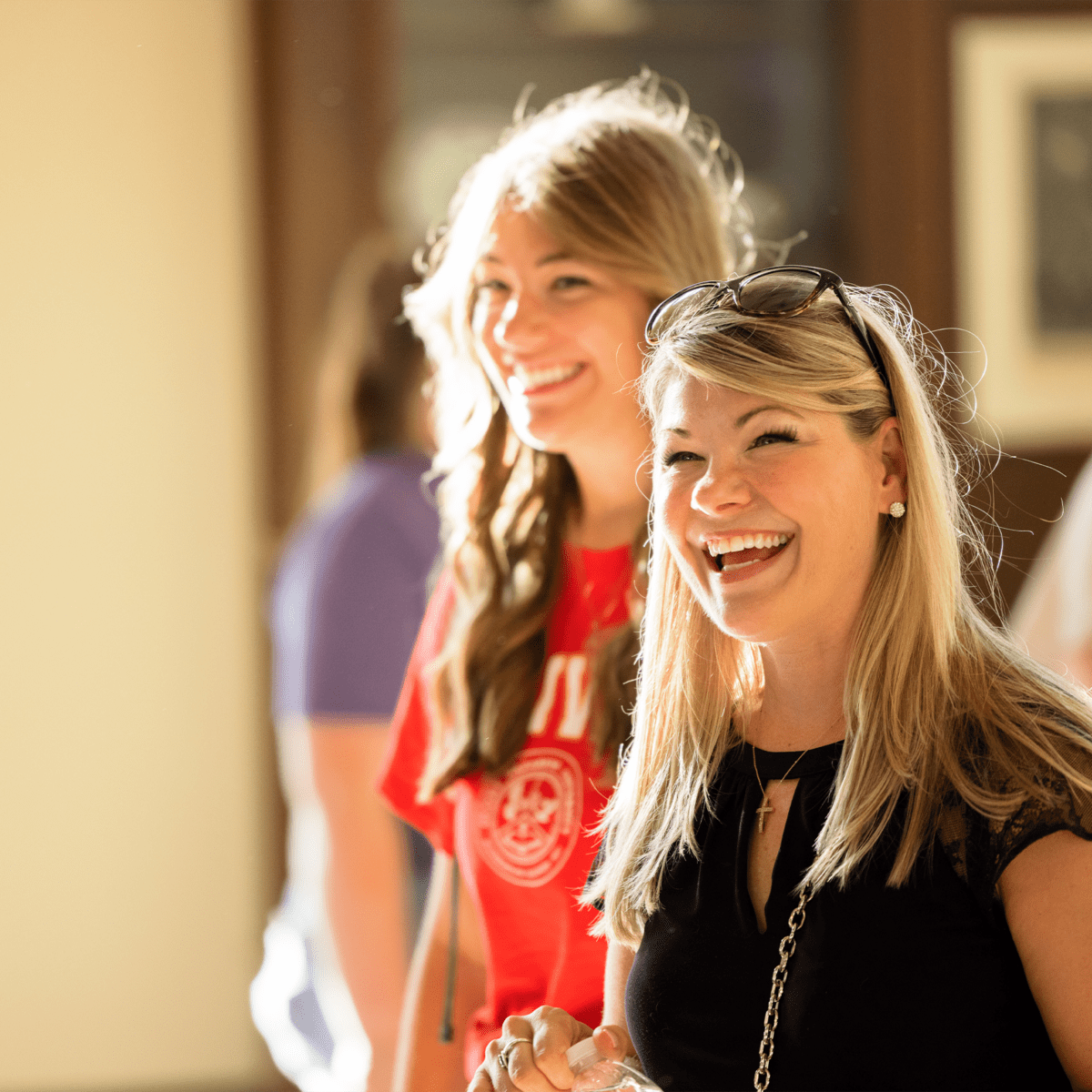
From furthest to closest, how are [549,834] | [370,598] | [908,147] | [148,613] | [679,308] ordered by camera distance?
[148,613] → [908,147] → [370,598] → [549,834] → [679,308]

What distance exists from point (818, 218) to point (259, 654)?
1111mm

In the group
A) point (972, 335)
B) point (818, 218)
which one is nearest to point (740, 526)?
point (972, 335)

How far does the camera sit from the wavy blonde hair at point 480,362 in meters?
0.81

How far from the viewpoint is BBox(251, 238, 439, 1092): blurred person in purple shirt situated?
1.03 m

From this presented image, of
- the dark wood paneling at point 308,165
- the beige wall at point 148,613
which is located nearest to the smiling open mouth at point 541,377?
the beige wall at point 148,613

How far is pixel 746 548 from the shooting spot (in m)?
0.61

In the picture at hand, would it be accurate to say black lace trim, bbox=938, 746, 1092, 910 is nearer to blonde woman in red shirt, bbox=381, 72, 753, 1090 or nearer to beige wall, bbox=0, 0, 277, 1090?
blonde woman in red shirt, bbox=381, 72, 753, 1090

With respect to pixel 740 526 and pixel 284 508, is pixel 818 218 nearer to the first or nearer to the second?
pixel 284 508

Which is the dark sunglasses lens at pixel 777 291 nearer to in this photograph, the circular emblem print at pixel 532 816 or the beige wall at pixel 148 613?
the circular emblem print at pixel 532 816

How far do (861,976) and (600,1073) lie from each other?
0.44ft

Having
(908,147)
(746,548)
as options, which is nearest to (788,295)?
(746,548)

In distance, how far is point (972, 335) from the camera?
191 centimetres

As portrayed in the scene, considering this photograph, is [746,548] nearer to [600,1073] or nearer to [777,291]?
[777,291]

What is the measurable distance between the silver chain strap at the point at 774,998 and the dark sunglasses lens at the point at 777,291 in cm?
27
